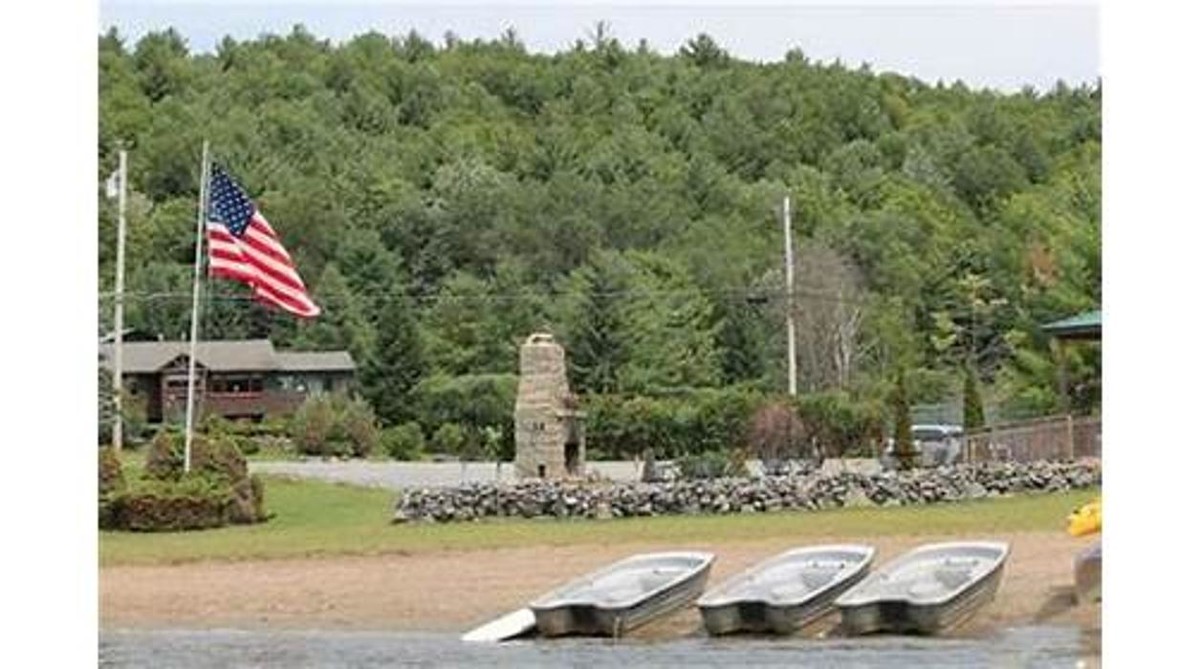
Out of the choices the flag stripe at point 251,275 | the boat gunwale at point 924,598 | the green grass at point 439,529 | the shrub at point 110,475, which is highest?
the flag stripe at point 251,275

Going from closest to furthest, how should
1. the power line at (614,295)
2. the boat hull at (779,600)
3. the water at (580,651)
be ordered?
the water at (580,651) < the boat hull at (779,600) < the power line at (614,295)

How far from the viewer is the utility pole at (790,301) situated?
7.45 meters

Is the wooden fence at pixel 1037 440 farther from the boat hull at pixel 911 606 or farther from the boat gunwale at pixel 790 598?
the boat gunwale at pixel 790 598

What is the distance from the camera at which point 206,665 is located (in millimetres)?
7332

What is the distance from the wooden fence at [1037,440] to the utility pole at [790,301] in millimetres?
481

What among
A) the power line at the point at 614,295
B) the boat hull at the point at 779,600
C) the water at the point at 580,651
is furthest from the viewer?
the power line at the point at 614,295

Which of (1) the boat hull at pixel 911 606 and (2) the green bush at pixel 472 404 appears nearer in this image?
(1) the boat hull at pixel 911 606

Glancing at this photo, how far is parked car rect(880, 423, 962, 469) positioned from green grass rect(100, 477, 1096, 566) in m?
0.12

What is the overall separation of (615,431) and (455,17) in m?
1.15

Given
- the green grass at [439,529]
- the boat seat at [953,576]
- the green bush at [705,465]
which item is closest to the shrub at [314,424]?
→ the green grass at [439,529]

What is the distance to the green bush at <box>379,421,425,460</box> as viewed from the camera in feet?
24.4

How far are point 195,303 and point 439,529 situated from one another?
85cm
